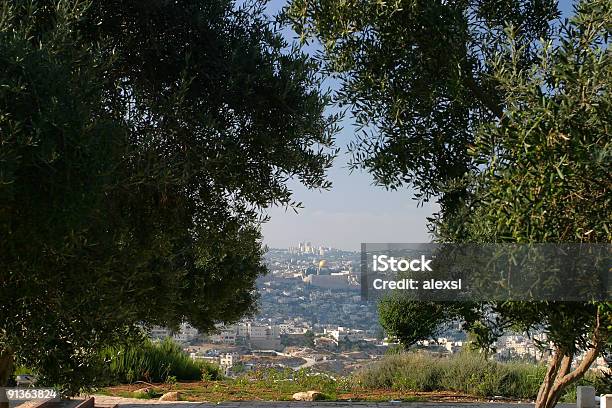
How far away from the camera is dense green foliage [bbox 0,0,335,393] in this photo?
18.4 feet

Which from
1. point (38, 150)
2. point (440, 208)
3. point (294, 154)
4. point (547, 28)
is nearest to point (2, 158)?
point (38, 150)

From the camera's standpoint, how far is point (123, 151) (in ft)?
21.9

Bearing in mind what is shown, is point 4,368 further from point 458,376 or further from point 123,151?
point 458,376

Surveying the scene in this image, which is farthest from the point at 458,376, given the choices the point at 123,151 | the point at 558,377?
the point at 123,151

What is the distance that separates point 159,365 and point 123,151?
1186 centimetres

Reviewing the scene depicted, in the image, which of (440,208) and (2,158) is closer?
(2,158)

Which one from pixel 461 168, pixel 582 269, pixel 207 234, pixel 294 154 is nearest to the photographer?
pixel 582 269

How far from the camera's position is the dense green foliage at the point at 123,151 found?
5.60 m

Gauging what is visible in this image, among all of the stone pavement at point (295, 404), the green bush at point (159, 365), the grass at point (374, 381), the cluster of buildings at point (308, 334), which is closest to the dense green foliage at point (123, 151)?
the stone pavement at point (295, 404)

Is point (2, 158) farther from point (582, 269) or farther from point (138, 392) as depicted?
point (138, 392)

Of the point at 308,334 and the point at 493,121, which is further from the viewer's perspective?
the point at 308,334

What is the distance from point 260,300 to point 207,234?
6564mm

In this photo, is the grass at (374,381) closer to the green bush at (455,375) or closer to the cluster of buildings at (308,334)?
the green bush at (455,375)

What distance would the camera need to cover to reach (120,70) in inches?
304
